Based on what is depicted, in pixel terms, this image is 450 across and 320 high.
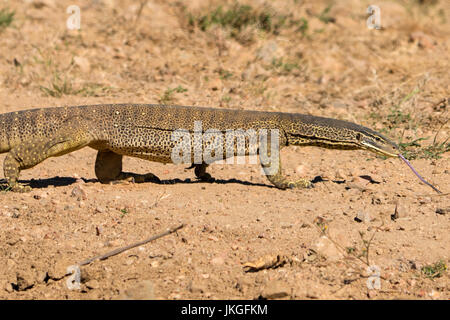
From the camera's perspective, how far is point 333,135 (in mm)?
7004

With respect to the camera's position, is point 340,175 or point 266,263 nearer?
point 266,263

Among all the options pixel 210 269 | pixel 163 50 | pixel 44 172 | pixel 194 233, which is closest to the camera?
pixel 210 269

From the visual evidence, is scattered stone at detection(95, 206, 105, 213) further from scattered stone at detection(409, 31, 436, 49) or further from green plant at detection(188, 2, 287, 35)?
scattered stone at detection(409, 31, 436, 49)

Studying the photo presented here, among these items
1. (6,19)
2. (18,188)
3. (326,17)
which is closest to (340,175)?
(18,188)

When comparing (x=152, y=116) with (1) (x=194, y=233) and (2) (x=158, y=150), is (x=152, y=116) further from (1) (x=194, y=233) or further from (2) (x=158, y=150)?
(1) (x=194, y=233)

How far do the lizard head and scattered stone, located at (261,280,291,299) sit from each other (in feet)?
9.40

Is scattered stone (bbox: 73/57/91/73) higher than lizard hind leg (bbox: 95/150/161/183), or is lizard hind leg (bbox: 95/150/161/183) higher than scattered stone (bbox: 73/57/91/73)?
scattered stone (bbox: 73/57/91/73)

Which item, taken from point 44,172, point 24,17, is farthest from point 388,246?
point 24,17

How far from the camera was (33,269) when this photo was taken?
5.11 metres

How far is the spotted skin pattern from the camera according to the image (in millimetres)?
6281

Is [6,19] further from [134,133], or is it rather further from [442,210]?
[442,210]

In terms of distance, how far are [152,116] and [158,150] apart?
0.41m

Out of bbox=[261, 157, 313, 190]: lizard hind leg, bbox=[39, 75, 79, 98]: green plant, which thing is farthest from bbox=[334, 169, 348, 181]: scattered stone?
bbox=[39, 75, 79, 98]: green plant

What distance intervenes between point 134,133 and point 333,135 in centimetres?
242
